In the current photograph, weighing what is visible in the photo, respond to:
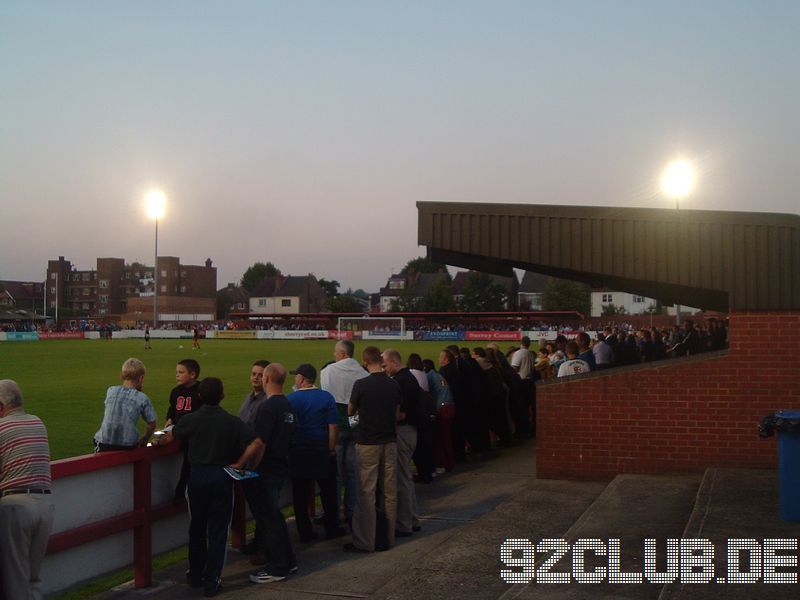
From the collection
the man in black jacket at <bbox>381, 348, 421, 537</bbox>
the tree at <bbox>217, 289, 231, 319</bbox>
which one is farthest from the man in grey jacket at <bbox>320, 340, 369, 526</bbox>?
the tree at <bbox>217, 289, 231, 319</bbox>

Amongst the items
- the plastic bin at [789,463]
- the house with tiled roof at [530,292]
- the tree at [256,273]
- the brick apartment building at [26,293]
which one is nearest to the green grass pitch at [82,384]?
the plastic bin at [789,463]

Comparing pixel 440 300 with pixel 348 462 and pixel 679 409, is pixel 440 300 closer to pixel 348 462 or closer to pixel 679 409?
pixel 679 409

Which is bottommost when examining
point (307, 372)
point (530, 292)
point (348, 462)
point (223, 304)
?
point (348, 462)

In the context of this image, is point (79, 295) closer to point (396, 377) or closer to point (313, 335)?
point (313, 335)

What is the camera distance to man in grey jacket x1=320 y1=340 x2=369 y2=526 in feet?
28.0

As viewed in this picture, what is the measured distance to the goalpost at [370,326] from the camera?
76.8 m

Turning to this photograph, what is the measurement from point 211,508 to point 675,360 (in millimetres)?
5854

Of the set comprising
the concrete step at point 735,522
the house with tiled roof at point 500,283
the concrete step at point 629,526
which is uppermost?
the house with tiled roof at point 500,283

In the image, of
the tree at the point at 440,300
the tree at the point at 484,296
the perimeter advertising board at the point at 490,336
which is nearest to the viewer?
the perimeter advertising board at the point at 490,336

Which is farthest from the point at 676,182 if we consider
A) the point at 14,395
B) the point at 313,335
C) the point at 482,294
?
the point at 482,294

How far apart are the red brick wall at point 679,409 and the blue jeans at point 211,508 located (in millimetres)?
4847

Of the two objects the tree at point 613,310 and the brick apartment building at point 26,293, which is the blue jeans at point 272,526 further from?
the brick apartment building at point 26,293

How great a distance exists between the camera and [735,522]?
6.96 metres

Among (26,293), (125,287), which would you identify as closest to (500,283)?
(125,287)
